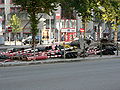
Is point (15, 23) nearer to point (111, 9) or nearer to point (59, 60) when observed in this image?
point (111, 9)

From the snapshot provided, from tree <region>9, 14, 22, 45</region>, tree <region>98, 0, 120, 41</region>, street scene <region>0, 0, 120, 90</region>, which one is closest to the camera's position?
street scene <region>0, 0, 120, 90</region>

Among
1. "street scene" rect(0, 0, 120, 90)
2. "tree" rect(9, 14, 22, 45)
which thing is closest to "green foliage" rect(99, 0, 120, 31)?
"street scene" rect(0, 0, 120, 90)

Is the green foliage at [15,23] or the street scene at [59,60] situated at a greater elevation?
the green foliage at [15,23]

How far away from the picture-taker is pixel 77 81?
891 cm

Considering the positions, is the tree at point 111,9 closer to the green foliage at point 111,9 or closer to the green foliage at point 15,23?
the green foliage at point 111,9

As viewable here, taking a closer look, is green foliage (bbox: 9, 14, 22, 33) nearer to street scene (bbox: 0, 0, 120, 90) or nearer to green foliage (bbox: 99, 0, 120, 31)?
street scene (bbox: 0, 0, 120, 90)

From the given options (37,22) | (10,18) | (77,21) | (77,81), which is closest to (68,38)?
(77,21)

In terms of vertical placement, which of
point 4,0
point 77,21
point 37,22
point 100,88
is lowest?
point 100,88

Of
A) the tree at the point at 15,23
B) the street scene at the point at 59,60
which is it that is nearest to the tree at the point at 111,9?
the street scene at the point at 59,60

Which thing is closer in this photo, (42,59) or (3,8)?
(42,59)

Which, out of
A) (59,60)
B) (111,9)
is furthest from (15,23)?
(59,60)

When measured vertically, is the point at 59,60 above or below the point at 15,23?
below

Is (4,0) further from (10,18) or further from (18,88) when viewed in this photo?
(18,88)

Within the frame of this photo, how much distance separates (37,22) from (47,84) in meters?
10.3
